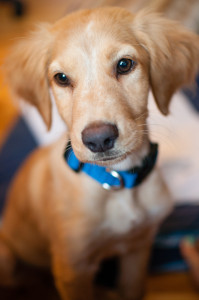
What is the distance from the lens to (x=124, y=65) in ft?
3.81

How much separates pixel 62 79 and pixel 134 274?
112 cm

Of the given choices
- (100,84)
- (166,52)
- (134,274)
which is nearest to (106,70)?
(100,84)

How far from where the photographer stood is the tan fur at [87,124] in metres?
1.12

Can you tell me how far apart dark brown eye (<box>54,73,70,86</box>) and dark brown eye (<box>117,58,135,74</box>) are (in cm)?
18

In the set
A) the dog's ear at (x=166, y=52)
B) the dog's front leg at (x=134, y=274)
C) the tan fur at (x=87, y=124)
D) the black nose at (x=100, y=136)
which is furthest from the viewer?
the dog's front leg at (x=134, y=274)

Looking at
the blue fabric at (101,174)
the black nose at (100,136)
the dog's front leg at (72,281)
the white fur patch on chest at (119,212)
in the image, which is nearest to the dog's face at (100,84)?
the black nose at (100,136)

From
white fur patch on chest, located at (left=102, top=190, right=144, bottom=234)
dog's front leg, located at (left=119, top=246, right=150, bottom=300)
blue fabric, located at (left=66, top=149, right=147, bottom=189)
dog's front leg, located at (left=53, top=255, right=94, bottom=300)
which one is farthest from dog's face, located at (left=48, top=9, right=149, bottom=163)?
dog's front leg, located at (left=119, top=246, right=150, bottom=300)

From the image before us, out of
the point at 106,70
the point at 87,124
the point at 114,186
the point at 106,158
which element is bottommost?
the point at 114,186

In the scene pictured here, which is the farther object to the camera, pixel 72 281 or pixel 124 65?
pixel 72 281

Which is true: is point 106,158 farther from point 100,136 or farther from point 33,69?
point 33,69

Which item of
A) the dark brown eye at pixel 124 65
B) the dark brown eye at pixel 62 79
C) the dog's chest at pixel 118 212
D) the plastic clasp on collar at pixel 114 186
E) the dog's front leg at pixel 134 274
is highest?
the dark brown eye at pixel 124 65

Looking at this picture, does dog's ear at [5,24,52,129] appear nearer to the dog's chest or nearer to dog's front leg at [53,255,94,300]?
the dog's chest

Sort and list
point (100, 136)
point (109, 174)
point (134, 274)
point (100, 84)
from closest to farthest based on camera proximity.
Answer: point (100, 136) → point (100, 84) → point (109, 174) → point (134, 274)

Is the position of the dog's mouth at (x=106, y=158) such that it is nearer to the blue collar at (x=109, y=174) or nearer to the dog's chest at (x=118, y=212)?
the blue collar at (x=109, y=174)
